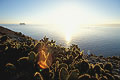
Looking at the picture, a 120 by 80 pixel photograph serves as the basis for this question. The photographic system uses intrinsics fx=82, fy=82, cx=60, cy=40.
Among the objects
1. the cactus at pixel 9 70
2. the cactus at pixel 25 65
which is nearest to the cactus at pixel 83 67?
the cactus at pixel 25 65

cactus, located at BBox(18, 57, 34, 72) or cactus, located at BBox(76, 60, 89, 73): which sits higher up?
cactus, located at BBox(18, 57, 34, 72)

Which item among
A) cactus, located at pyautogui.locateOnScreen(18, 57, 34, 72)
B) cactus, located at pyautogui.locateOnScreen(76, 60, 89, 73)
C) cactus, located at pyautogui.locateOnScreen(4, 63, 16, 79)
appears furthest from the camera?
cactus, located at pyautogui.locateOnScreen(76, 60, 89, 73)

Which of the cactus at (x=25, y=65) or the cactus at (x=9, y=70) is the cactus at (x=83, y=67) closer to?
the cactus at (x=25, y=65)

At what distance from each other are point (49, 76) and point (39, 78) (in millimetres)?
831

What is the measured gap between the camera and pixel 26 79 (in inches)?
183

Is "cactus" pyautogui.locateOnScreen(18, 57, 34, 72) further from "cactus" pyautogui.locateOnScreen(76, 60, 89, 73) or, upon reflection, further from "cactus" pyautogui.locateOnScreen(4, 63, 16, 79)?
"cactus" pyautogui.locateOnScreen(76, 60, 89, 73)

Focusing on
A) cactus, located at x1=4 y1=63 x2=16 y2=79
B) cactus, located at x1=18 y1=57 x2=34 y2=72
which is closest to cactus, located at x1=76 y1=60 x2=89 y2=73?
cactus, located at x1=18 y1=57 x2=34 y2=72

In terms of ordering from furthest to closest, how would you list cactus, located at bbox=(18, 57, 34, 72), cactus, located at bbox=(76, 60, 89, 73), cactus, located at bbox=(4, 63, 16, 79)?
cactus, located at bbox=(76, 60, 89, 73)
cactus, located at bbox=(18, 57, 34, 72)
cactus, located at bbox=(4, 63, 16, 79)

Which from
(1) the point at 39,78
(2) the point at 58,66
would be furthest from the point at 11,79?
(2) the point at 58,66

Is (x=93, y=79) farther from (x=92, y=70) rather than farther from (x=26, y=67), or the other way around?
(x=26, y=67)

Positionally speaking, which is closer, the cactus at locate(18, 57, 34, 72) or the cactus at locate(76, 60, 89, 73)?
the cactus at locate(18, 57, 34, 72)

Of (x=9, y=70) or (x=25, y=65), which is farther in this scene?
(x=25, y=65)

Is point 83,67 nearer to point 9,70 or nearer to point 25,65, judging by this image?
point 25,65

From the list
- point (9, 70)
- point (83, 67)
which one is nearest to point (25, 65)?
point (9, 70)
